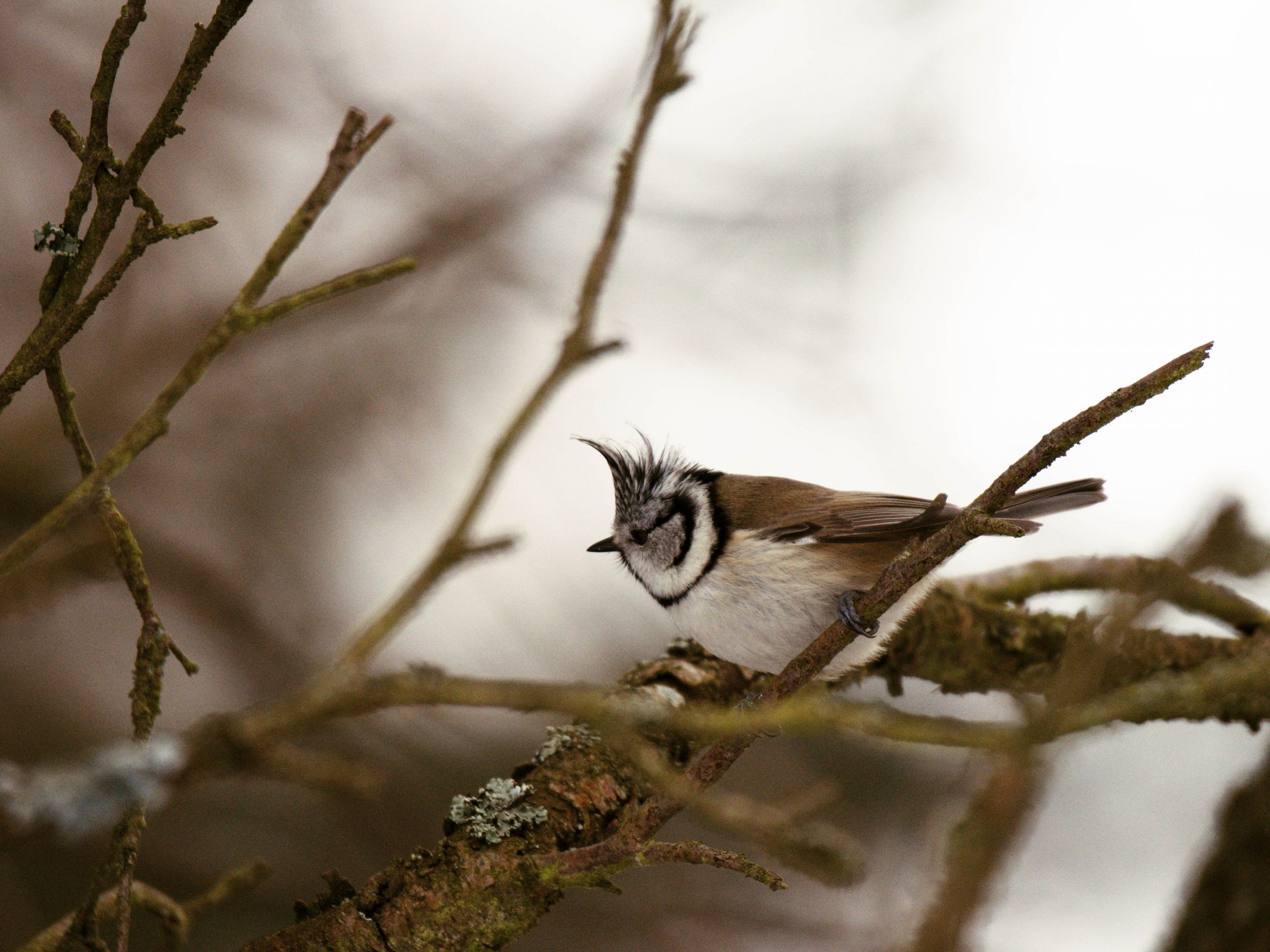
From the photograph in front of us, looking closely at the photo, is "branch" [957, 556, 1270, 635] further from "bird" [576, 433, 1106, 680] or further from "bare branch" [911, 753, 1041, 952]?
"bare branch" [911, 753, 1041, 952]

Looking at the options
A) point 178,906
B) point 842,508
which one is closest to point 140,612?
point 178,906

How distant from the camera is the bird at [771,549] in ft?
8.23

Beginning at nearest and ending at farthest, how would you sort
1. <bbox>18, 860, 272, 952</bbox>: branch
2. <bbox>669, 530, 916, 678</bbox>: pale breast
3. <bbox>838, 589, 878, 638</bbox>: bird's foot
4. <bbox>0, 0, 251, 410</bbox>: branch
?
<bbox>0, 0, 251, 410</bbox>: branch, <bbox>18, 860, 272, 952</bbox>: branch, <bbox>838, 589, 878, 638</bbox>: bird's foot, <bbox>669, 530, 916, 678</bbox>: pale breast

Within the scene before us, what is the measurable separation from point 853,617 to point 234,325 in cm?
131

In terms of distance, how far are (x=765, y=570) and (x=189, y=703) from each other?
235 cm

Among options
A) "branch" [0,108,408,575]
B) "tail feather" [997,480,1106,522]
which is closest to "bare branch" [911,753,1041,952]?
"branch" [0,108,408,575]

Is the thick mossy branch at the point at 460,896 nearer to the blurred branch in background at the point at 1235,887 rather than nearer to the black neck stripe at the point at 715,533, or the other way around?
the black neck stripe at the point at 715,533

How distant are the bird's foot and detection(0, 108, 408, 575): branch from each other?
1.10 metres

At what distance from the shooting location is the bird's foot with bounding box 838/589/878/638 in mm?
1847

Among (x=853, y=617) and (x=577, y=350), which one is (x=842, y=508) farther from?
(x=577, y=350)

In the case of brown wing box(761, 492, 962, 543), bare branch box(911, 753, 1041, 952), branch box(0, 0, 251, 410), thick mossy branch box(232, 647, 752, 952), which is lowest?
thick mossy branch box(232, 647, 752, 952)

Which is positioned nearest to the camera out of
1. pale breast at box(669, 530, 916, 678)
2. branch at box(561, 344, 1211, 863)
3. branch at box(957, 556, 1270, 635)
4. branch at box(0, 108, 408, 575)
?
branch at box(0, 108, 408, 575)

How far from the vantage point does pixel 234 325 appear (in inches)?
43.2

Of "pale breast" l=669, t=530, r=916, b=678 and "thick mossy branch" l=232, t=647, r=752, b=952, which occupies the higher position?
"pale breast" l=669, t=530, r=916, b=678
